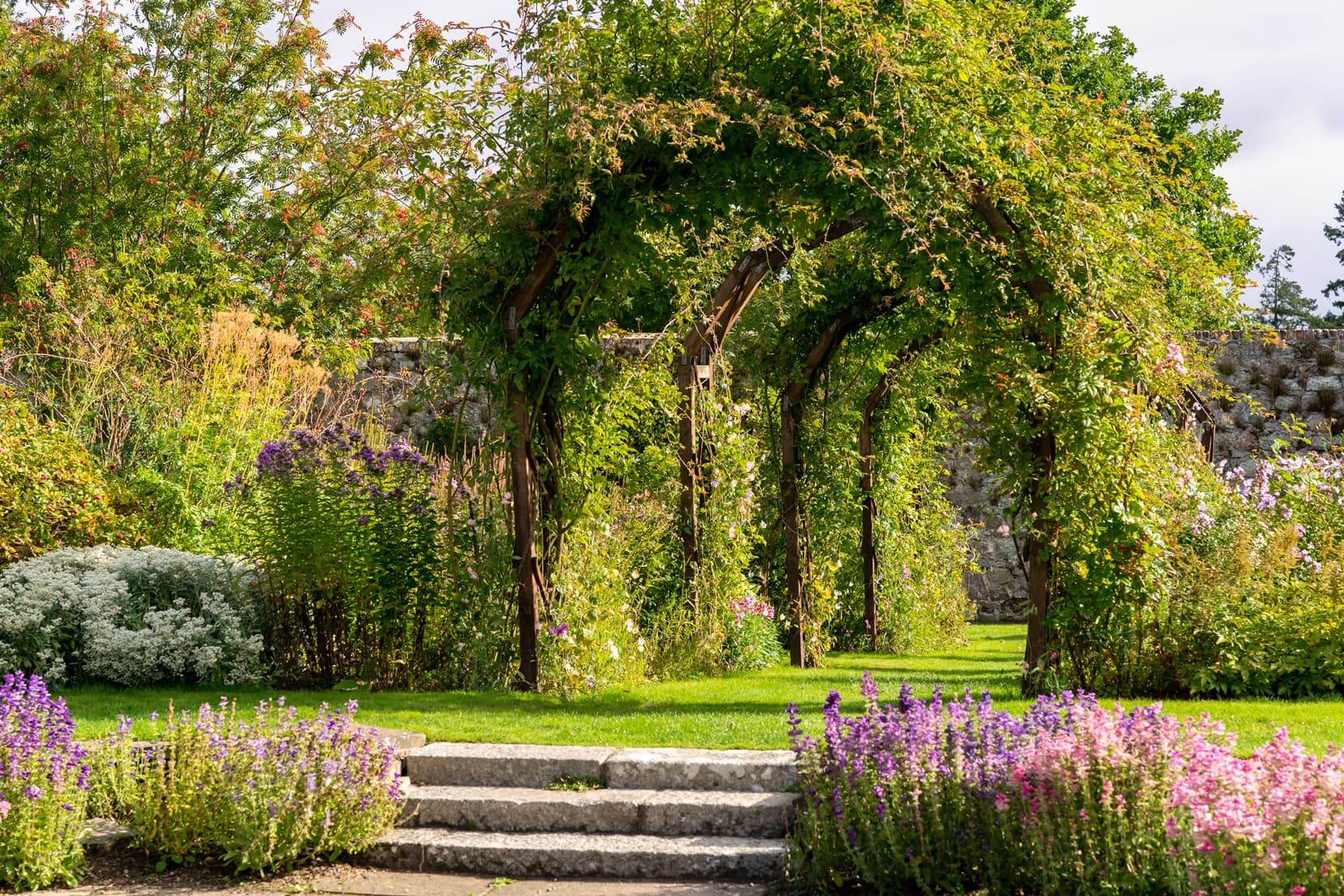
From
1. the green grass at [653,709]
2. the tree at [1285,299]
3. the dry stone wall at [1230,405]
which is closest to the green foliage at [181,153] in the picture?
the dry stone wall at [1230,405]

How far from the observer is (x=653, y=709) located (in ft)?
20.0

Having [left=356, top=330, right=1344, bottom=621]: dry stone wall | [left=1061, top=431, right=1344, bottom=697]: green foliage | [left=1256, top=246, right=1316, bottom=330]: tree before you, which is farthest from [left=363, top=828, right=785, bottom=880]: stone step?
[left=1256, top=246, right=1316, bottom=330]: tree

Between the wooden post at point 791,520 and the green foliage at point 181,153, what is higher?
the green foliage at point 181,153

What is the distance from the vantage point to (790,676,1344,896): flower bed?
3.16 metres

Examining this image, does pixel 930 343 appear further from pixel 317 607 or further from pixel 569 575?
pixel 317 607

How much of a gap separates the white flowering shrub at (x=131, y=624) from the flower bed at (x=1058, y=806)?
12.7 feet

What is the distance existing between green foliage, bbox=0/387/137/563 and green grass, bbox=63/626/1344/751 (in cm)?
137

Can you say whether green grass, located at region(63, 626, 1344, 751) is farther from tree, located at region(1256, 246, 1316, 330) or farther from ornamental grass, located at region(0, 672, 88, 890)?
tree, located at region(1256, 246, 1316, 330)

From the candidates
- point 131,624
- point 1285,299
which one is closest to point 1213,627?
point 131,624

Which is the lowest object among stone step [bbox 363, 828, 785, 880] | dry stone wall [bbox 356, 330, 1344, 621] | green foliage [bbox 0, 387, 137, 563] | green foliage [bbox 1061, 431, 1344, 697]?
stone step [bbox 363, 828, 785, 880]

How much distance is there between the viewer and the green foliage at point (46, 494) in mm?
7352

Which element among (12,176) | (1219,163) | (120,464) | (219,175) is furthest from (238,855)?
(1219,163)

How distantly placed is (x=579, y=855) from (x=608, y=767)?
528mm

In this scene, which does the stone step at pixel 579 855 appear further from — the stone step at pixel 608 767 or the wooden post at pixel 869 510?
the wooden post at pixel 869 510
